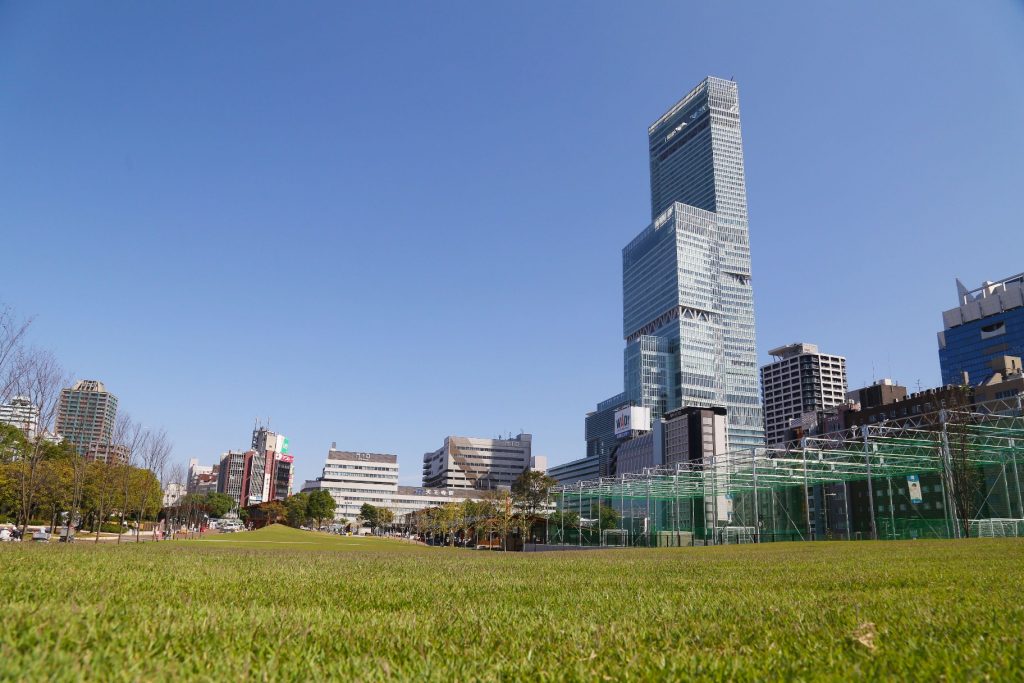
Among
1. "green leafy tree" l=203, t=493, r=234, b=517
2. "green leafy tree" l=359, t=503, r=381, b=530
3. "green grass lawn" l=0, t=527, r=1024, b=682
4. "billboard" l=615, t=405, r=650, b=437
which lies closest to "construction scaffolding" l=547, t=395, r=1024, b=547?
"green grass lawn" l=0, t=527, r=1024, b=682

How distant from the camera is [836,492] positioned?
60.3m

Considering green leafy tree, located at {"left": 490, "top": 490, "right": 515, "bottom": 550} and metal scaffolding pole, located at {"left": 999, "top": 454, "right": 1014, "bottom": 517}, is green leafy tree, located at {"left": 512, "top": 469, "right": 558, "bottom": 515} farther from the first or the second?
metal scaffolding pole, located at {"left": 999, "top": 454, "right": 1014, "bottom": 517}

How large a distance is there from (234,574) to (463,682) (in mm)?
6224

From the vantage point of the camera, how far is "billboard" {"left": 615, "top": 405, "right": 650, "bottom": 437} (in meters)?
185

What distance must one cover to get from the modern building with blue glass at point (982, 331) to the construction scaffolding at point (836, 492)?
97.1 meters

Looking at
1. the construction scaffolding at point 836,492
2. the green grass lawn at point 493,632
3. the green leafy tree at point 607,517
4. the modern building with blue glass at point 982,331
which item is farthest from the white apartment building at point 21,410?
the modern building with blue glass at point 982,331

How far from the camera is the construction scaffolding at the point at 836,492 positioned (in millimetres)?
39375

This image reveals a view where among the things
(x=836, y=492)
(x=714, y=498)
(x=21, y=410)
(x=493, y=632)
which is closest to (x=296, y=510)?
(x=714, y=498)

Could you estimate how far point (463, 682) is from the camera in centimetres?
273

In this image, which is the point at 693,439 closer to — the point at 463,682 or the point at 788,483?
the point at 788,483

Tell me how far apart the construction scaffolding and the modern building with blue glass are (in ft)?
319

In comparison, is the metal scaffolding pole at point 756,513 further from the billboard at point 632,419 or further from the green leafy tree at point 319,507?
the billboard at point 632,419

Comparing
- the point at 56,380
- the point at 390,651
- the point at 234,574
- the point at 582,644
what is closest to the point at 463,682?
the point at 390,651

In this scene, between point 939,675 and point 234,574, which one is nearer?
point 939,675
